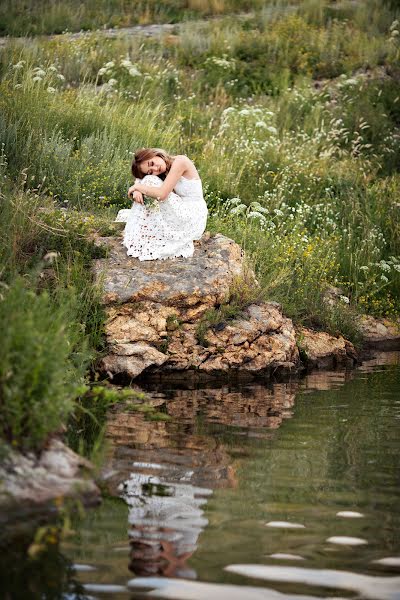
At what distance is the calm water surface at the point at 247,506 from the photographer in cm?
342

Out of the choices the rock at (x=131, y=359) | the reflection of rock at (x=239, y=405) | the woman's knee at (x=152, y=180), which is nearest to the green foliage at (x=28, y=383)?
the reflection of rock at (x=239, y=405)

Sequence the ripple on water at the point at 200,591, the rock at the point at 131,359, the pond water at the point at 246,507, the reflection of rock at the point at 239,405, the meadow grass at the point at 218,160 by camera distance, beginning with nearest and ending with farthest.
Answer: the ripple on water at the point at 200,591 → the pond water at the point at 246,507 → the reflection of rock at the point at 239,405 → the rock at the point at 131,359 → the meadow grass at the point at 218,160

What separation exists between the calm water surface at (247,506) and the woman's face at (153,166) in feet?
9.06

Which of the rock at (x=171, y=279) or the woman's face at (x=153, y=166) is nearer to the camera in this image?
the rock at (x=171, y=279)

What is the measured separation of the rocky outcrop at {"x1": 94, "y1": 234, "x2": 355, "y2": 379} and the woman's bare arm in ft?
2.01

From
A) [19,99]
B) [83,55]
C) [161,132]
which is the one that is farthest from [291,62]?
[19,99]

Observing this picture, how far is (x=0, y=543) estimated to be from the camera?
3.61 metres

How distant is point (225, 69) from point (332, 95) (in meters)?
1.94

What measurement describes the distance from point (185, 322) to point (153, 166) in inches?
61.0

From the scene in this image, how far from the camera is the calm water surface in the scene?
3.42 meters

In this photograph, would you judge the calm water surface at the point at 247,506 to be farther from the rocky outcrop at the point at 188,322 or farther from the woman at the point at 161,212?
the woman at the point at 161,212

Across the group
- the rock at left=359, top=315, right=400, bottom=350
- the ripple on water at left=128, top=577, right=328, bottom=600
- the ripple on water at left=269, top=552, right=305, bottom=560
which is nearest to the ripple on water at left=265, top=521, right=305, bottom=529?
the ripple on water at left=269, top=552, right=305, bottom=560

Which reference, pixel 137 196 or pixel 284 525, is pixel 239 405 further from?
pixel 284 525

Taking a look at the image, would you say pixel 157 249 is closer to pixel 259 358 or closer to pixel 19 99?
pixel 259 358
